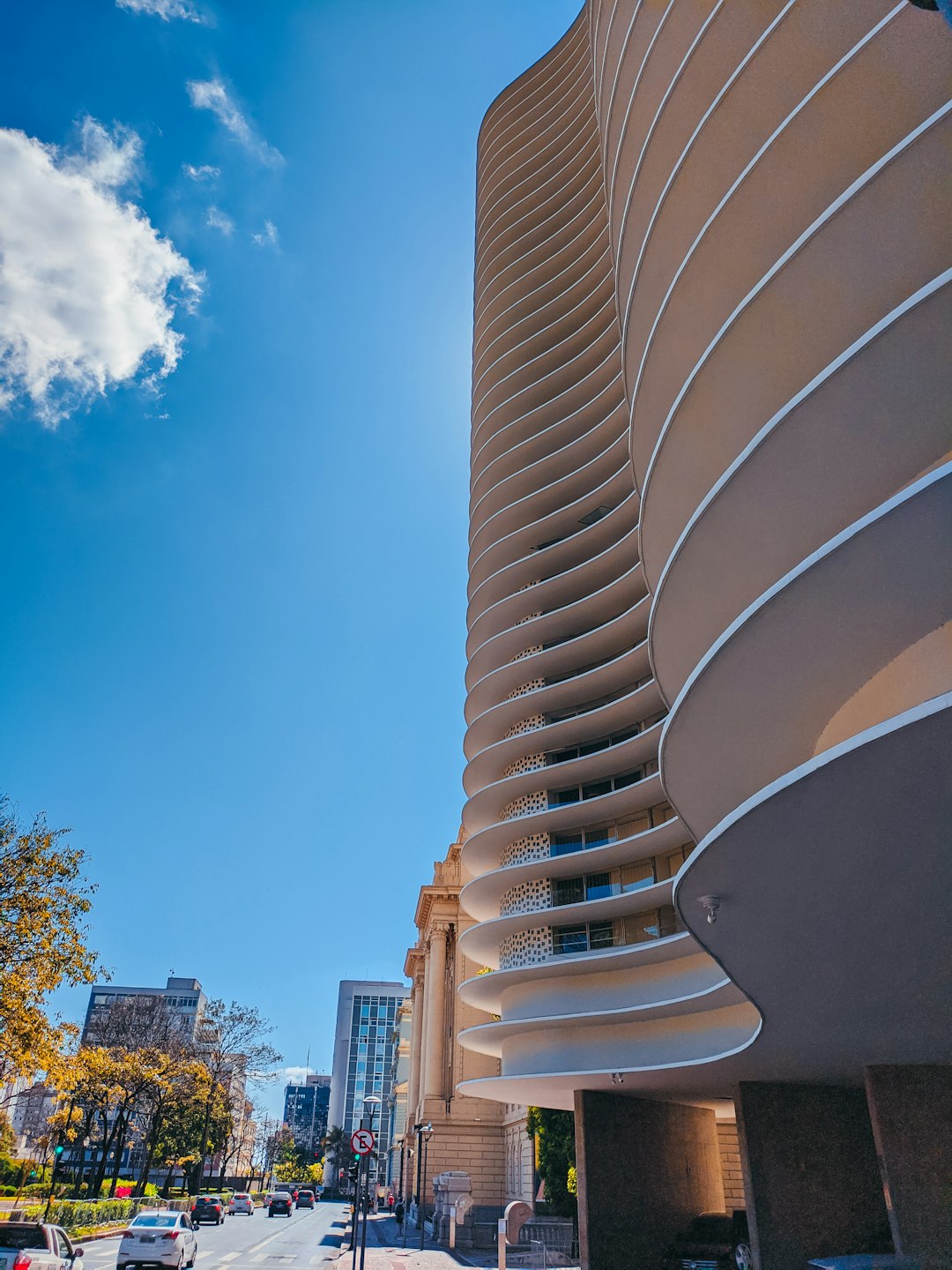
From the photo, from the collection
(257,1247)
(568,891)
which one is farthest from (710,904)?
(257,1247)

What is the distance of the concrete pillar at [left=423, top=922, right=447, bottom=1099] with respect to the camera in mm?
52719

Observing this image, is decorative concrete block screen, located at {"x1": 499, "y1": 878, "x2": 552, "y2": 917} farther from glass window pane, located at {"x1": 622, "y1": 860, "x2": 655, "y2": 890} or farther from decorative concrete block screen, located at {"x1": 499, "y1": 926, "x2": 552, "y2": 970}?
glass window pane, located at {"x1": 622, "y1": 860, "x2": 655, "y2": 890}

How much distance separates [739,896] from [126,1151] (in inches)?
4239

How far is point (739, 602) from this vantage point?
14570 millimetres

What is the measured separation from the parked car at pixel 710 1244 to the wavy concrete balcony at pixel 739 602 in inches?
125

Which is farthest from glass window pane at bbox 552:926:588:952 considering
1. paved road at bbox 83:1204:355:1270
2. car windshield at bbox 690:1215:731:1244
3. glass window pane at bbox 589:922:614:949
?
paved road at bbox 83:1204:355:1270

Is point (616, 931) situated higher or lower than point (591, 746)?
lower

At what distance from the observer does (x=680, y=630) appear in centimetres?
1576

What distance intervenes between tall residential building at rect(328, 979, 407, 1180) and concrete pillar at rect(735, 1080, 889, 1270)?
159 meters

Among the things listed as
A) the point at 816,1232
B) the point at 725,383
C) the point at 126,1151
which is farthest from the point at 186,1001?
the point at 725,383

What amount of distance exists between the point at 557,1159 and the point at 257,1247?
37.7 ft

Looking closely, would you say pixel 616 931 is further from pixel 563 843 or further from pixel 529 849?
pixel 529 849

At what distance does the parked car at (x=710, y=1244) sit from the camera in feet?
76.1

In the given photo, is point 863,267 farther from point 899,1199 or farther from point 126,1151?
point 126,1151
